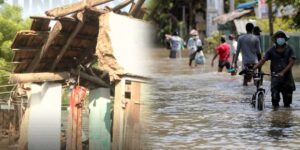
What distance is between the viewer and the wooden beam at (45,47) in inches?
271

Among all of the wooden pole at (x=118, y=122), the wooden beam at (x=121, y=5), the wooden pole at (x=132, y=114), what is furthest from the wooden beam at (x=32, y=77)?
the wooden beam at (x=121, y=5)

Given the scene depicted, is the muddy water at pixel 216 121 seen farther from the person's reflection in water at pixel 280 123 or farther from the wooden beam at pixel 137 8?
A: the wooden beam at pixel 137 8

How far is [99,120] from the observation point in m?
7.35

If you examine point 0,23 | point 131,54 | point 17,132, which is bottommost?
point 17,132

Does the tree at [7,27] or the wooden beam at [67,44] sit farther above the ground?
the tree at [7,27]

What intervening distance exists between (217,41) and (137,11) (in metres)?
30.9

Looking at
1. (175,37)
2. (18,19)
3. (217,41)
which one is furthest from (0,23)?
(217,41)

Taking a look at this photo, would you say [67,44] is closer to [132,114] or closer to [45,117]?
[45,117]

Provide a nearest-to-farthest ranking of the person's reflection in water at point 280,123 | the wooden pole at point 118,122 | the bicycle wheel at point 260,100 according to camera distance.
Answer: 1. the wooden pole at point 118,122
2. the person's reflection in water at point 280,123
3. the bicycle wheel at point 260,100

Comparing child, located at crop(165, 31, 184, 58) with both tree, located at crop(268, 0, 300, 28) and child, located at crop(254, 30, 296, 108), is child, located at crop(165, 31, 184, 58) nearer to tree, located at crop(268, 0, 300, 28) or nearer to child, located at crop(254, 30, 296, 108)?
tree, located at crop(268, 0, 300, 28)

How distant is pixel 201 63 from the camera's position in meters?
22.7

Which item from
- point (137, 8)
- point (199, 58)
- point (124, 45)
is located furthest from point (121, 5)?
point (199, 58)

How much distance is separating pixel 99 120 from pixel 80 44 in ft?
3.54

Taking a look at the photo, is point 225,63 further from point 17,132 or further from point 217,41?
point 217,41
